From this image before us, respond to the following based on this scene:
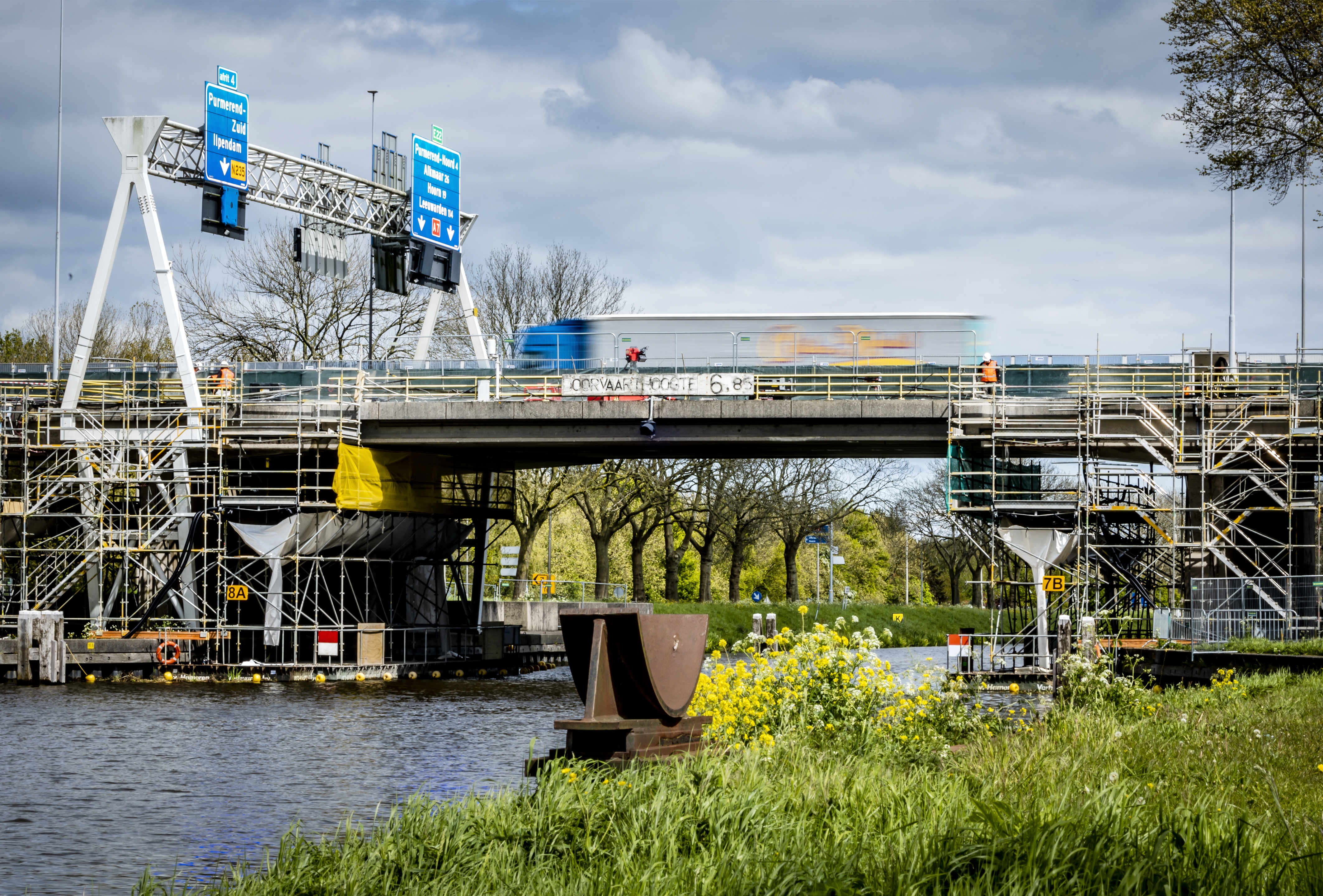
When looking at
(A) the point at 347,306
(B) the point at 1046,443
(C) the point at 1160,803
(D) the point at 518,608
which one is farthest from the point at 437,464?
(C) the point at 1160,803

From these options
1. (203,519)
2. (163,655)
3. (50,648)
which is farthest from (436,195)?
(50,648)

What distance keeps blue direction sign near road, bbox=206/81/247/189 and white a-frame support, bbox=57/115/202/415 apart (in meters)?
1.41

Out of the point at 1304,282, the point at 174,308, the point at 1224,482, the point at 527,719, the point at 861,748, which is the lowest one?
the point at 527,719

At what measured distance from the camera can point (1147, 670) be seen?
20016mm

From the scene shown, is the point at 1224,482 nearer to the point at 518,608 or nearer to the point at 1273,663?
the point at 1273,663

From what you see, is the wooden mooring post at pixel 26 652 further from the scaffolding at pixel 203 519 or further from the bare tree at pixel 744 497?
the bare tree at pixel 744 497

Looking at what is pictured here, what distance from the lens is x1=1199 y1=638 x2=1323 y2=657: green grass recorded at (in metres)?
23.8

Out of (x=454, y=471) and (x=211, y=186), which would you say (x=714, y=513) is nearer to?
(x=454, y=471)

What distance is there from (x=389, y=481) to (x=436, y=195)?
9.22 m

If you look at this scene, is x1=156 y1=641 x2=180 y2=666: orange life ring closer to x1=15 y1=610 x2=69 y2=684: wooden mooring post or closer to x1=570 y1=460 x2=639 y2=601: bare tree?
x1=15 y1=610 x2=69 y2=684: wooden mooring post

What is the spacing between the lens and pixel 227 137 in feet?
115

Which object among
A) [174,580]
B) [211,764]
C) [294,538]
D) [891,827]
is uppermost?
[294,538]

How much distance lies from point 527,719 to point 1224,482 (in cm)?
1913

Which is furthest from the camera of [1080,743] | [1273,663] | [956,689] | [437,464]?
[437,464]
